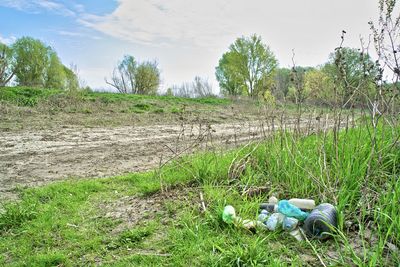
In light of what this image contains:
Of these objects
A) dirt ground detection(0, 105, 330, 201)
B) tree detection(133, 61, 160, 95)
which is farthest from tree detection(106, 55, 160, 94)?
dirt ground detection(0, 105, 330, 201)

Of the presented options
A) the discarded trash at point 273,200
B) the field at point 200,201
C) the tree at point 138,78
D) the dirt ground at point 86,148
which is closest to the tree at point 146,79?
the tree at point 138,78

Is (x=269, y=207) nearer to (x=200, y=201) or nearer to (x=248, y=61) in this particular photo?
(x=200, y=201)

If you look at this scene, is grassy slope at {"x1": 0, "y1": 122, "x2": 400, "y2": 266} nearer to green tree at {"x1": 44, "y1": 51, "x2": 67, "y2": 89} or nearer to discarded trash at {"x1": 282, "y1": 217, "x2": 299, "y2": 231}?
discarded trash at {"x1": 282, "y1": 217, "x2": 299, "y2": 231}

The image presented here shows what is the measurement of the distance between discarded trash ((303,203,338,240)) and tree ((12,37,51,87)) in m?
30.2

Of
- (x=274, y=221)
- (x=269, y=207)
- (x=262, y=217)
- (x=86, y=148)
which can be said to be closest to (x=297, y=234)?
(x=274, y=221)

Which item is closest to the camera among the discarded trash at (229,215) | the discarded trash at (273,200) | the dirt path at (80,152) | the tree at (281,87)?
the discarded trash at (229,215)

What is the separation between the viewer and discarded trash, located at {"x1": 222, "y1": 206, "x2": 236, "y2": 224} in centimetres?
261

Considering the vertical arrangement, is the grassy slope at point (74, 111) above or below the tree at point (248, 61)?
below

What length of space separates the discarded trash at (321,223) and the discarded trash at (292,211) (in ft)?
0.43

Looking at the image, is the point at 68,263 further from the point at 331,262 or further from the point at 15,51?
the point at 15,51

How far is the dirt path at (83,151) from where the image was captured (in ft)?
15.3

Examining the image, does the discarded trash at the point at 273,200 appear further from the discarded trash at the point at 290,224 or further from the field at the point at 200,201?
the discarded trash at the point at 290,224

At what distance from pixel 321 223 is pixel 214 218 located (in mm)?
930

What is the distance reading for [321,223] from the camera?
234 centimetres
